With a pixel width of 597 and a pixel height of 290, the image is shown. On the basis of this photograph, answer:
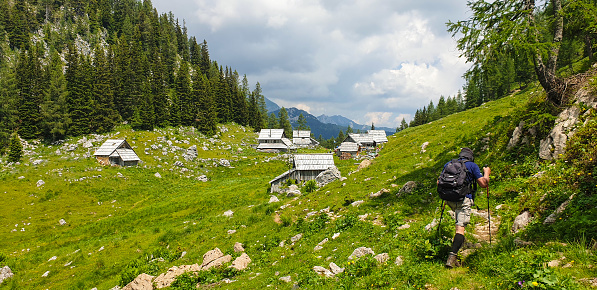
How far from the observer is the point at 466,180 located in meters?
6.63

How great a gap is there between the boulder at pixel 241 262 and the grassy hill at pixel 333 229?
417 millimetres

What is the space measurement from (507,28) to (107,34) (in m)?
165

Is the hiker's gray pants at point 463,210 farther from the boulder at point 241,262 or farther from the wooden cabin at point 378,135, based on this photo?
the wooden cabin at point 378,135

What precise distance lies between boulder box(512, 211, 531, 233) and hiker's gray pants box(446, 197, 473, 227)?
1.92 metres

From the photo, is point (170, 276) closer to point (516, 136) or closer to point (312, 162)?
point (516, 136)

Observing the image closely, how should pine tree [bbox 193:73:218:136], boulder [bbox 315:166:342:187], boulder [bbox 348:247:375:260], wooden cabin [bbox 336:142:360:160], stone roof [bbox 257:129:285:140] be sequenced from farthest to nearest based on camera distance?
stone roof [bbox 257:129:285:140], pine tree [bbox 193:73:218:136], wooden cabin [bbox 336:142:360:160], boulder [bbox 315:166:342:187], boulder [bbox 348:247:375:260]

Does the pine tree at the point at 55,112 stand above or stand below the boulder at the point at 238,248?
above

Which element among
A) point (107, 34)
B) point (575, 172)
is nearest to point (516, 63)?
point (575, 172)

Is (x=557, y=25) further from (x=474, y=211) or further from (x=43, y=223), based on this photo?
(x=43, y=223)

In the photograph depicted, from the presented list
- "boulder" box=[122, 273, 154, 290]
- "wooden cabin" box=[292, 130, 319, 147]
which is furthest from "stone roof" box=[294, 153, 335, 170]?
"wooden cabin" box=[292, 130, 319, 147]

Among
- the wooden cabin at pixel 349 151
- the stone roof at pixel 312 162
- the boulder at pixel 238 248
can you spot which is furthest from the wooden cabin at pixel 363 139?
the boulder at pixel 238 248

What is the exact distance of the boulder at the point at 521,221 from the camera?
7183 mm

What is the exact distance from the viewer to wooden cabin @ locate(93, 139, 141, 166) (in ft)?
172

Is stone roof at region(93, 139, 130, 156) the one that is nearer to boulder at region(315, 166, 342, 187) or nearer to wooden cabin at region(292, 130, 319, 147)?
boulder at region(315, 166, 342, 187)
